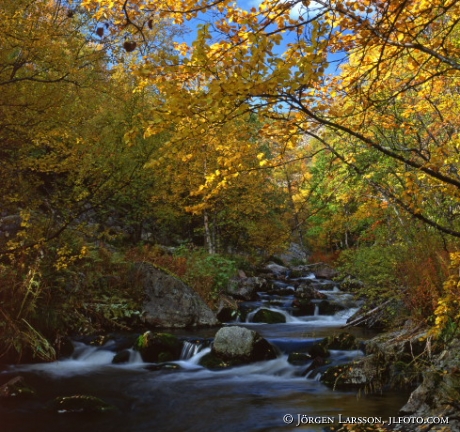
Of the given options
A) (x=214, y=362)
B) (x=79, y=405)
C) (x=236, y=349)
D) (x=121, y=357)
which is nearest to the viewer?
(x=79, y=405)

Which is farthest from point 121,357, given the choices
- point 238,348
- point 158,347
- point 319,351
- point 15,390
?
point 319,351

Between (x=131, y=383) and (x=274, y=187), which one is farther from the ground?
(x=274, y=187)

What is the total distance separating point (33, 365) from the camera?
8266mm

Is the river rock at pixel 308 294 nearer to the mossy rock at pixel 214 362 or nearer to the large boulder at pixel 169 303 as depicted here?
the large boulder at pixel 169 303

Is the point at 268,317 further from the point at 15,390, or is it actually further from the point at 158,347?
the point at 15,390

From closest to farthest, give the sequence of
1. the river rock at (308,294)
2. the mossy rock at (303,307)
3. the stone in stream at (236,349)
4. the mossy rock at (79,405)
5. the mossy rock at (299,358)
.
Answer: the mossy rock at (79,405) → the mossy rock at (299,358) → the stone in stream at (236,349) → the mossy rock at (303,307) → the river rock at (308,294)

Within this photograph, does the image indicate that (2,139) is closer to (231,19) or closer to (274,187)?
(231,19)

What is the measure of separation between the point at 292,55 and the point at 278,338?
827 cm

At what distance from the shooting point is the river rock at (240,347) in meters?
8.76

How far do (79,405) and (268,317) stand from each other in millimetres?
7768

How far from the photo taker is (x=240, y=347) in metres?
8.89

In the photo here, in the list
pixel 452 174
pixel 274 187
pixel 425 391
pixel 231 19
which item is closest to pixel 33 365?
pixel 425 391

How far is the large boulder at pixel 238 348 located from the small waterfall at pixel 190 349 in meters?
0.43

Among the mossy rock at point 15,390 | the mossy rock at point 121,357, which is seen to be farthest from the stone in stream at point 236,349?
the mossy rock at point 15,390
